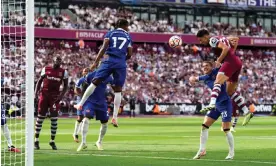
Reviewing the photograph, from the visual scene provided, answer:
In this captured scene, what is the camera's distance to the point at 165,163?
48.5 feet

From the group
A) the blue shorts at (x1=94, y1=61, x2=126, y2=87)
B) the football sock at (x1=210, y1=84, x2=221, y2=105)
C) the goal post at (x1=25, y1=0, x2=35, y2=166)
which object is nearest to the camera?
the goal post at (x1=25, y1=0, x2=35, y2=166)

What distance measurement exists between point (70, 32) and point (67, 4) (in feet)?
9.64

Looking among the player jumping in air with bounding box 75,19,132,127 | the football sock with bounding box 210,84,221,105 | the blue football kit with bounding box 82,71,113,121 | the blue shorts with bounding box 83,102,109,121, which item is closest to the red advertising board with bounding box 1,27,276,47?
the blue football kit with bounding box 82,71,113,121

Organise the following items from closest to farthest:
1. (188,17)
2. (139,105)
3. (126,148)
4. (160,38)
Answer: (126,148)
(139,105)
(160,38)
(188,17)

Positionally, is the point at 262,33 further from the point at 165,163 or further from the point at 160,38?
the point at 165,163

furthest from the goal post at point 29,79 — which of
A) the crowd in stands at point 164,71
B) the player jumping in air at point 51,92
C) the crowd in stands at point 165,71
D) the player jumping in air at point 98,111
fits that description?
the crowd in stands at point 165,71

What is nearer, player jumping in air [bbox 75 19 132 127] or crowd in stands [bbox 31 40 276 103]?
player jumping in air [bbox 75 19 132 127]

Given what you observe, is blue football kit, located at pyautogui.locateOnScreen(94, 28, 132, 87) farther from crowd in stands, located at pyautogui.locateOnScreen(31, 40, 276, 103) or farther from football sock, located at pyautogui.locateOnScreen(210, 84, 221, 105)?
crowd in stands, located at pyautogui.locateOnScreen(31, 40, 276, 103)

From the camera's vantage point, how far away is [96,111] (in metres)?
20.0

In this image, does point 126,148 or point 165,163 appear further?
point 126,148

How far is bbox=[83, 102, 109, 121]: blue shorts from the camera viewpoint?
65.1 ft

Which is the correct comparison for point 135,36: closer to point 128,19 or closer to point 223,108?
point 128,19

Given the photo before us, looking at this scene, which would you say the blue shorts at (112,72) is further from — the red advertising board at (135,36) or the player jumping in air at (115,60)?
the red advertising board at (135,36)

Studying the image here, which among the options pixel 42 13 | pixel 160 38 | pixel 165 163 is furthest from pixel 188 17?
pixel 165 163
